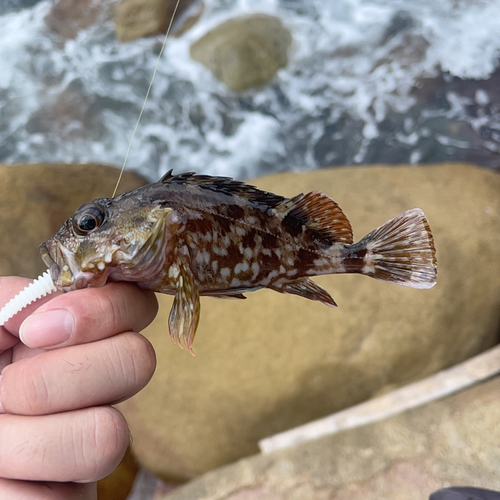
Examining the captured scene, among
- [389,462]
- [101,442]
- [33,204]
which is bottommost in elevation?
[389,462]

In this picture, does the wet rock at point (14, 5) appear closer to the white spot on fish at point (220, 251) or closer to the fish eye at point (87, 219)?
the fish eye at point (87, 219)

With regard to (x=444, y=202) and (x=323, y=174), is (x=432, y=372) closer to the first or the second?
(x=444, y=202)

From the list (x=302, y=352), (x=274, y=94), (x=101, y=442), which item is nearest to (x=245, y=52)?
(x=274, y=94)

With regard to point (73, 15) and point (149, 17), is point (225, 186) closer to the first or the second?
point (149, 17)

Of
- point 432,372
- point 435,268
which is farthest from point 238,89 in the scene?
point 435,268

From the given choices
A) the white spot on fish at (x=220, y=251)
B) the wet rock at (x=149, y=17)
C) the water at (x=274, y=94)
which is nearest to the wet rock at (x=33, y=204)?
the water at (x=274, y=94)

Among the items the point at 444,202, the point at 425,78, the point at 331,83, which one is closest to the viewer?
the point at 444,202
